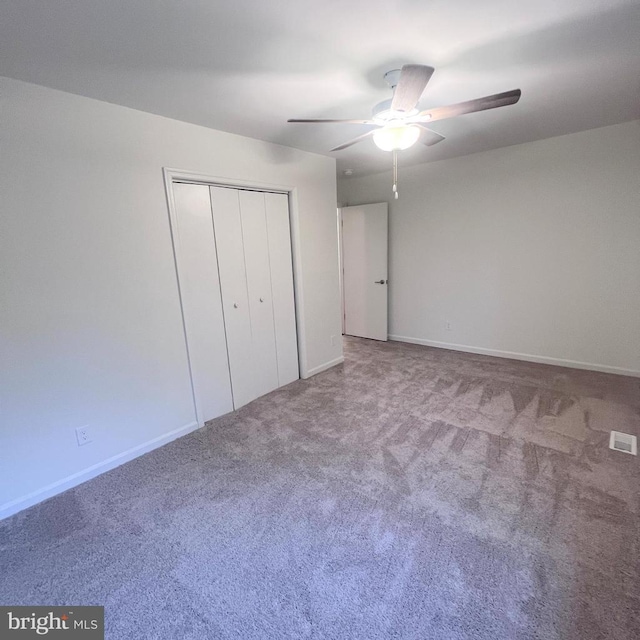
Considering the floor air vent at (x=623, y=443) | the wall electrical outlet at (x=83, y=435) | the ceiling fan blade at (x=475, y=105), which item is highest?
the ceiling fan blade at (x=475, y=105)

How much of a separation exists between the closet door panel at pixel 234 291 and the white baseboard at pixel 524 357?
262 cm

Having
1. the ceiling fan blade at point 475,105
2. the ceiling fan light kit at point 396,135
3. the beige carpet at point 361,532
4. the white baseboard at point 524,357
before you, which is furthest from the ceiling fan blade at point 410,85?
the white baseboard at point 524,357

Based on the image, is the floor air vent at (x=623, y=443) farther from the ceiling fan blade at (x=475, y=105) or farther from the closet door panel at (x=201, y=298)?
the closet door panel at (x=201, y=298)

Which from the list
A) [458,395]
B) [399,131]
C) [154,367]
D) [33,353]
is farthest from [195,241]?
[458,395]

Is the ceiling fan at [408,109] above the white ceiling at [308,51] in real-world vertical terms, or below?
below

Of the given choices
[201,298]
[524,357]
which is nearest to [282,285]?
[201,298]

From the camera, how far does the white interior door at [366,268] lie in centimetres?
467

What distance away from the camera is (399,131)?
1.96 m

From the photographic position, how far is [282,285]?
132 inches

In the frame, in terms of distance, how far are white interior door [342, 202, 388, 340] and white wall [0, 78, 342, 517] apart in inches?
97.0

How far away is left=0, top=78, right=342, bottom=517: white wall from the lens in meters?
1.79

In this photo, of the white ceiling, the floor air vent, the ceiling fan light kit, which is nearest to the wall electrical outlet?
the white ceiling

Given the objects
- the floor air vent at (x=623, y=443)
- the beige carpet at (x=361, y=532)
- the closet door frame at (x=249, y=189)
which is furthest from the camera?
the closet door frame at (x=249, y=189)

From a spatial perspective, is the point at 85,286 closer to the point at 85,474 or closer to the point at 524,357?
the point at 85,474
